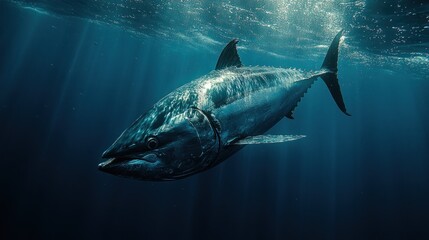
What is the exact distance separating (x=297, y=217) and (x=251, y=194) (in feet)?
14.4

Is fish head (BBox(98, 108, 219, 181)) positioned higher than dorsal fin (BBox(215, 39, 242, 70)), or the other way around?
dorsal fin (BBox(215, 39, 242, 70))

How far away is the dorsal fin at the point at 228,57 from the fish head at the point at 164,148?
5.63 feet

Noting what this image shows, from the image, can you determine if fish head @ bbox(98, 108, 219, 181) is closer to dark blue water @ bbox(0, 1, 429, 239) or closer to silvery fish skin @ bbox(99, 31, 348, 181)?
silvery fish skin @ bbox(99, 31, 348, 181)

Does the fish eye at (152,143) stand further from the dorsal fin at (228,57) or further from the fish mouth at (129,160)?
the dorsal fin at (228,57)

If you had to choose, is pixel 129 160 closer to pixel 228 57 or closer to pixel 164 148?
pixel 164 148

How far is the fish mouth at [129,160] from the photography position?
7.84ft

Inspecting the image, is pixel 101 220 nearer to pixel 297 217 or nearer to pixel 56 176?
pixel 56 176

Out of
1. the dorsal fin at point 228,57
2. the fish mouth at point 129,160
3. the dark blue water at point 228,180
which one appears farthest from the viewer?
the dark blue water at point 228,180

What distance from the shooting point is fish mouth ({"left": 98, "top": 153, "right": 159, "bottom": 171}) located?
239 centimetres

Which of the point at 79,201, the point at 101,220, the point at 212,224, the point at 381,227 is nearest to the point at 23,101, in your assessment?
the point at 79,201

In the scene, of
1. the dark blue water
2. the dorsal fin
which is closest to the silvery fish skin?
the dorsal fin

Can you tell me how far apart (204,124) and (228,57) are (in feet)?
6.41

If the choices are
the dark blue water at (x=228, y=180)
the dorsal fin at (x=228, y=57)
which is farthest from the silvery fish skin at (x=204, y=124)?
the dark blue water at (x=228, y=180)

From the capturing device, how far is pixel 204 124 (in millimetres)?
2898
